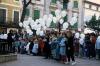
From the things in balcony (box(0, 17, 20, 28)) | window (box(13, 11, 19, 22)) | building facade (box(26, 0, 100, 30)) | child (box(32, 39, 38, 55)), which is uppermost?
building facade (box(26, 0, 100, 30))

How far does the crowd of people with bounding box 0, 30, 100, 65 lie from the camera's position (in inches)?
827

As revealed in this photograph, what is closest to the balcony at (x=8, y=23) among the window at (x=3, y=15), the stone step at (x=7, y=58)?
the window at (x=3, y=15)

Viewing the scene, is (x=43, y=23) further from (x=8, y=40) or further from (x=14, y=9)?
(x=14, y=9)

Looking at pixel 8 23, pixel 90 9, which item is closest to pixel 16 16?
pixel 8 23

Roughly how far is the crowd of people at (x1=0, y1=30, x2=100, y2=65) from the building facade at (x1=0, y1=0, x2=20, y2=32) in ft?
60.5

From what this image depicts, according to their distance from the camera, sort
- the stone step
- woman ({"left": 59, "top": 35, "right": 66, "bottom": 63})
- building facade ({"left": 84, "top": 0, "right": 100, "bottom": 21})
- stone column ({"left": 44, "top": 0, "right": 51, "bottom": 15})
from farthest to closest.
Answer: building facade ({"left": 84, "top": 0, "right": 100, "bottom": 21}), stone column ({"left": 44, "top": 0, "right": 51, "bottom": 15}), woman ({"left": 59, "top": 35, "right": 66, "bottom": 63}), the stone step

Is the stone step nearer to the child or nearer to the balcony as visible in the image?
the child

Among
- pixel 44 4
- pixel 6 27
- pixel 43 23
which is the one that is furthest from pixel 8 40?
pixel 44 4

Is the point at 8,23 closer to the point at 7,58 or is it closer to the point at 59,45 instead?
the point at 59,45

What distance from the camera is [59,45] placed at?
72.9 feet

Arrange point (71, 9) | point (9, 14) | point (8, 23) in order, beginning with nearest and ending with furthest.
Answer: point (8, 23)
point (9, 14)
point (71, 9)

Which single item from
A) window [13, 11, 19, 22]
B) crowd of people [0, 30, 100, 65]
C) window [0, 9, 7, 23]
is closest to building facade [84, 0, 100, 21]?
window [13, 11, 19, 22]

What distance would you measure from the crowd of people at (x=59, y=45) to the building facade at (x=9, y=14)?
18430 millimetres

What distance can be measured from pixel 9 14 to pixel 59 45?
31.4 m
